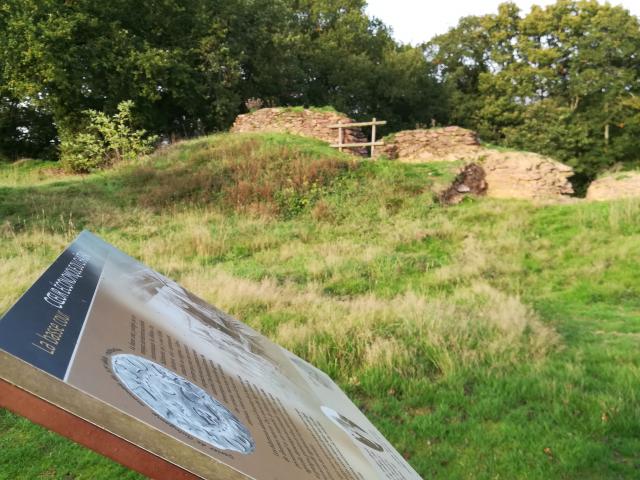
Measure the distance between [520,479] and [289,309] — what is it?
3272mm

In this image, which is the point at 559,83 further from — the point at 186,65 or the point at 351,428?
the point at 351,428

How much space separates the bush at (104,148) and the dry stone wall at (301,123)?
3873mm

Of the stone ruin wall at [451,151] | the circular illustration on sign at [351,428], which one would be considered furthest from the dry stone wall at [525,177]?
the circular illustration on sign at [351,428]

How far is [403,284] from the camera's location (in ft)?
25.0

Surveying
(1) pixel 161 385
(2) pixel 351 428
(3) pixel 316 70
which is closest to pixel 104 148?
(3) pixel 316 70

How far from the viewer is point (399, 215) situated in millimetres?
12281

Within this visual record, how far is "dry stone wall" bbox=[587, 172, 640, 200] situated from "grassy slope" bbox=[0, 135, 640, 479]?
3.99 m

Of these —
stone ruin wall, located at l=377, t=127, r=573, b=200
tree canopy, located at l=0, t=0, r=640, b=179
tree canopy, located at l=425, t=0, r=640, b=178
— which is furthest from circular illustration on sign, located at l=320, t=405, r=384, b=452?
tree canopy, located at l=425, t=0, r=640, b=178

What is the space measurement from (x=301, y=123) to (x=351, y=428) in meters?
17.3

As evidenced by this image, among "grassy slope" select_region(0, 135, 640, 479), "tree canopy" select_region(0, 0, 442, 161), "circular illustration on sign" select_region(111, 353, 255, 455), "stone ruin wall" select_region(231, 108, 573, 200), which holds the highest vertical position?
"tree canopy" select_region(0, 0, 442, 161)

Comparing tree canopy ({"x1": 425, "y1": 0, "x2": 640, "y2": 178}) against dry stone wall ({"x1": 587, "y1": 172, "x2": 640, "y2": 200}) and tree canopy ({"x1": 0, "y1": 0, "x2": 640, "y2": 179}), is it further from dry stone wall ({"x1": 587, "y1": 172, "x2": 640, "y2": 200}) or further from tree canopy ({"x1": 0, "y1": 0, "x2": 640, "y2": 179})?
dry stone wall ({"x1": 587, "y1": 172, "x2": 640, "y2": 200})

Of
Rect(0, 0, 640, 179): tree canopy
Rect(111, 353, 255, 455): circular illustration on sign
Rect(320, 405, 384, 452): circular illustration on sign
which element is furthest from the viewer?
Rect(0, 0, 640, 179): tree canopy

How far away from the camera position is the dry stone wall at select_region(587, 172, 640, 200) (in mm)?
14633

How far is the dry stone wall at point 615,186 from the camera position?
14633mm
